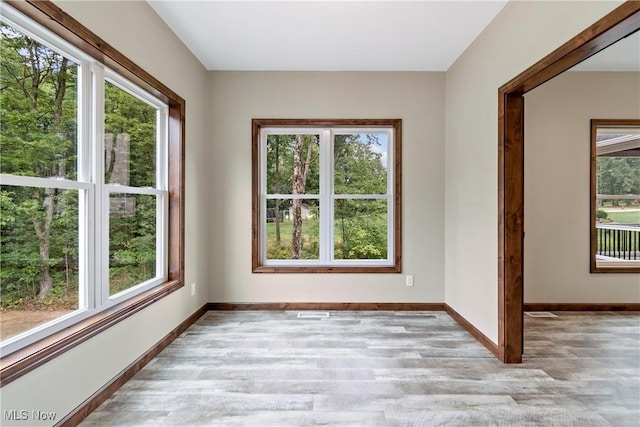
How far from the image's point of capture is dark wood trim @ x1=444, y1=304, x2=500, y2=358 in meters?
2.74

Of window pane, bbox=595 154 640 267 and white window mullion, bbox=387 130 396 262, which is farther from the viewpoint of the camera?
window pane, bbox=595 154 640 267

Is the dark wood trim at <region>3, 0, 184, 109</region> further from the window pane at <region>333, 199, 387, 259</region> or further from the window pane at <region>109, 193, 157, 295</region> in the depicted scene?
the window pane at <region>333, 199, 387, 259</region>

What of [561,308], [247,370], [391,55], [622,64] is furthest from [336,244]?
[622,64]

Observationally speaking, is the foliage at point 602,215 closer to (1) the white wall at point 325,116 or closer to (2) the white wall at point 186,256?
(1) the white wall at point 325,116

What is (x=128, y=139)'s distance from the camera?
2.59 m

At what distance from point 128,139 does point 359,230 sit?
103 inches

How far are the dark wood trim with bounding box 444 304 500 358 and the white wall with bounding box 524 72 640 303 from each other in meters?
1.01

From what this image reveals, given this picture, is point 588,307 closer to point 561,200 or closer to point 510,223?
point 561,200

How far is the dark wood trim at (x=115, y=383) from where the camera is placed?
1825 millimetres

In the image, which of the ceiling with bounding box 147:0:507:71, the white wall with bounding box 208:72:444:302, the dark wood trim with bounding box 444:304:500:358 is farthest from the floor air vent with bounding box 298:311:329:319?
the ceiling with bounding box 147:0:507:71

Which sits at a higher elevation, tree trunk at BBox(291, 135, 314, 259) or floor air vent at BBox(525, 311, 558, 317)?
tree trunk at BBox(291, 135, 314, 259)

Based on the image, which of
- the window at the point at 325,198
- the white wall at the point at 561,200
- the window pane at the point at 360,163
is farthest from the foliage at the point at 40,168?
the white wall at the point at 561,200

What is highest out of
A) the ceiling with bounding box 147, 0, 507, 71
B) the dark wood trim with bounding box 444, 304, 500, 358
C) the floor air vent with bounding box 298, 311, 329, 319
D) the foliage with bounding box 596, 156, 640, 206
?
the ceiling with bounding box 147, 0, 507, 71

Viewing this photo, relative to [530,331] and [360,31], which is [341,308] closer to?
[530,331]
